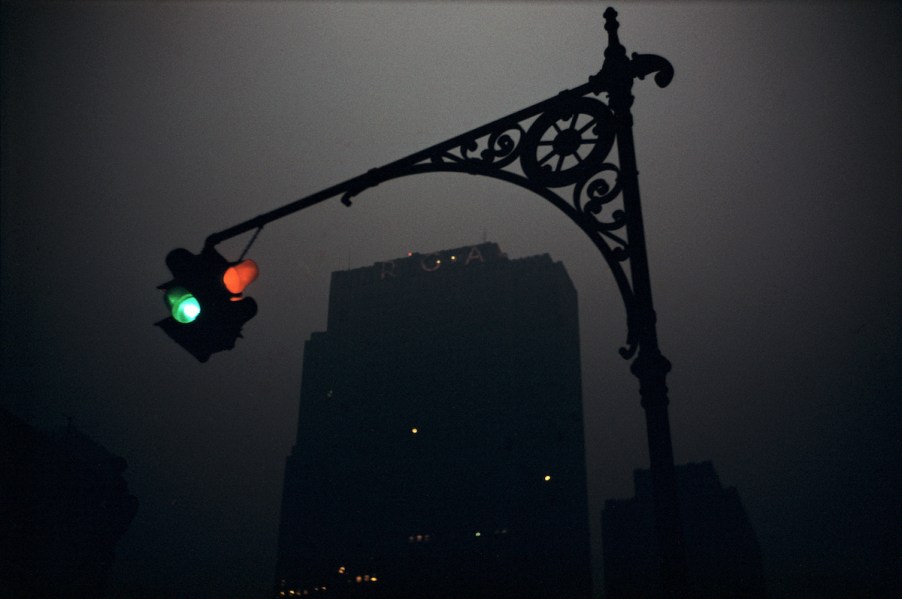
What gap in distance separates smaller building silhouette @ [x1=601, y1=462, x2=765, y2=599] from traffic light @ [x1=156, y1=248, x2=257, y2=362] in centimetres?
11627

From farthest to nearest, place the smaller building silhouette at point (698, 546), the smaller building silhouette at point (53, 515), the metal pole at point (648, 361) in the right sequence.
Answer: the smaller building silhouette at point (698, 546) < the smaller building silhouette at point (53, 515) < the metal pole at point (648, 361)

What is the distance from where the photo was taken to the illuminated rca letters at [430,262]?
146m

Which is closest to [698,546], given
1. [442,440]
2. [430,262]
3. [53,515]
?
[442,440]

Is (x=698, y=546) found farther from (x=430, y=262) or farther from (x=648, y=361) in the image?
(x=648, y=361)

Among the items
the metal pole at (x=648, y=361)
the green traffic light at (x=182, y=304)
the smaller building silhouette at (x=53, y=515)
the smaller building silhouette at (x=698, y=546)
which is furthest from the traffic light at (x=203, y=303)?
the smaller building silhouette at (x=698, y=546)

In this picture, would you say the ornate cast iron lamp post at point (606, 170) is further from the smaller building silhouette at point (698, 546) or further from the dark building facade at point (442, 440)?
the smaller building silhouette at point (698, 546)

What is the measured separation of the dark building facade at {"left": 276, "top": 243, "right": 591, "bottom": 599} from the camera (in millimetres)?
112438

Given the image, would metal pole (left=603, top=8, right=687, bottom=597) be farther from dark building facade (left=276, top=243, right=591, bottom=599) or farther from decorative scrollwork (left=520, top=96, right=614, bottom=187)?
dark building facade (left=276, top=243, right=591, bottom=599)

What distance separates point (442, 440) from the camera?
129 meters

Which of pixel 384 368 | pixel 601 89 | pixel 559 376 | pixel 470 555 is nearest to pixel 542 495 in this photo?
pixel 470 555

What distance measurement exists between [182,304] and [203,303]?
0.59ft

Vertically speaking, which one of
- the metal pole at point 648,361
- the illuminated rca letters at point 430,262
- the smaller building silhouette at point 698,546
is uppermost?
the illuminated rca letters at point 430,262

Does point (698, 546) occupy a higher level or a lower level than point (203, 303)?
higher

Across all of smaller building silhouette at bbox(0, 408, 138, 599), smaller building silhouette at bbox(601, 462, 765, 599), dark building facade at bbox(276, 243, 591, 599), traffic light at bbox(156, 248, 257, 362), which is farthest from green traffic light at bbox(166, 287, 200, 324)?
smaller building silhouette at bbox(601, 462, 765, 599)
